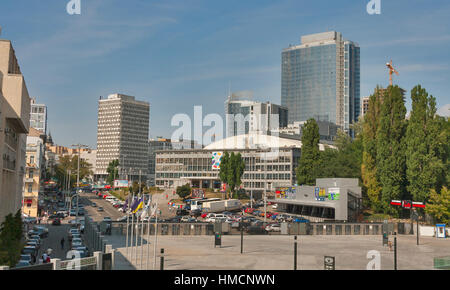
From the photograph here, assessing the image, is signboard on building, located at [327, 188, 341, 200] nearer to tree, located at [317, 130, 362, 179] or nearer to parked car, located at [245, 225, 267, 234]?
tree, located at [317, 130, 362, 179]

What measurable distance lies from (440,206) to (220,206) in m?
41.9

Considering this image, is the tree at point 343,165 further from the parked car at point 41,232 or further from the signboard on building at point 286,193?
the parked car at point 41,232

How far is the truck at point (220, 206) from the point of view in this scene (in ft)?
292

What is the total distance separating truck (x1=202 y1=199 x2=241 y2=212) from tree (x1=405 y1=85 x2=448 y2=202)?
36.5 meters

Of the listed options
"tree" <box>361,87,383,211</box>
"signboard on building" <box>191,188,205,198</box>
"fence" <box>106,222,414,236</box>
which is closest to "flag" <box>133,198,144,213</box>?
"fence" <box>106,222,414,236</box>

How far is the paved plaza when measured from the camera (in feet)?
108

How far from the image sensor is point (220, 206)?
303ft

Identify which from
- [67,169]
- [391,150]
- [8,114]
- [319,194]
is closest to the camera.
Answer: [8,114]

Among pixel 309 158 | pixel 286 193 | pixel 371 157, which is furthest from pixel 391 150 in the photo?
pixel 286 193

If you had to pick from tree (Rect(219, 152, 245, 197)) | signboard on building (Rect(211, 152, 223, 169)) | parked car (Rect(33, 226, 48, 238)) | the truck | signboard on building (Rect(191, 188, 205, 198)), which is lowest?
parked car (Rect(33, 226, 48, 238))

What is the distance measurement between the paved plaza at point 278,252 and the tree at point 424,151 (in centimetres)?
1556

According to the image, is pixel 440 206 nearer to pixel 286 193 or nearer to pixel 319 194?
pixel 319 194

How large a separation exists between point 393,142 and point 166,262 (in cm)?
5465
